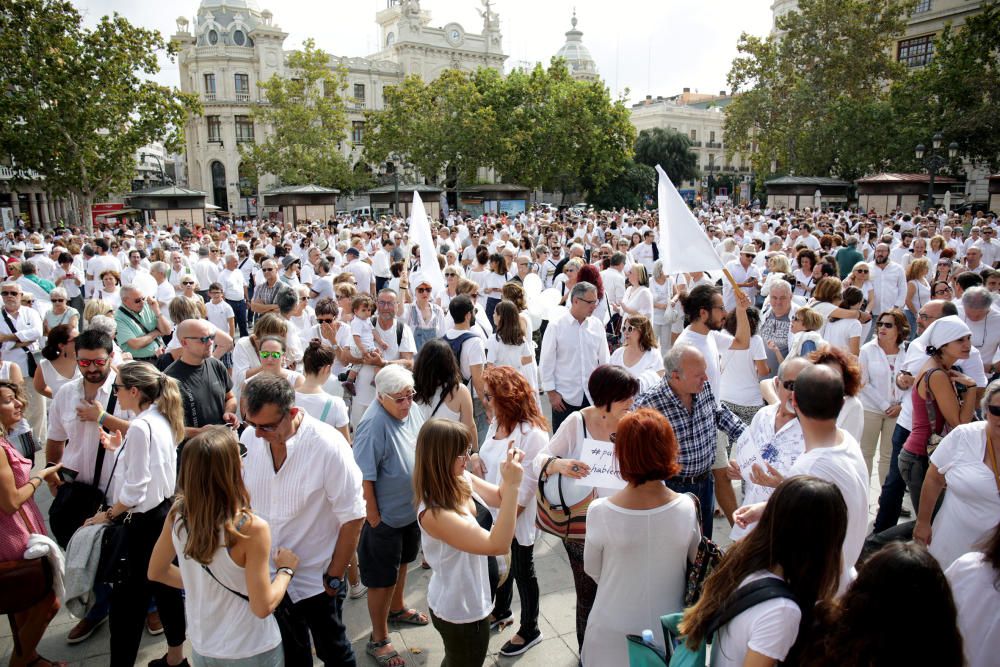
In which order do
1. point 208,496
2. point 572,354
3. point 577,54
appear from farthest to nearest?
point 577,54 < point 572,354 < point 208,496

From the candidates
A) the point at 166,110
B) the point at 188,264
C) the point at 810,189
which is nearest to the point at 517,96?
the point at 810,189

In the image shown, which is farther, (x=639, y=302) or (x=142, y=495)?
(x=639, y=302)

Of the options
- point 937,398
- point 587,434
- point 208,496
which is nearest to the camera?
point 208,496

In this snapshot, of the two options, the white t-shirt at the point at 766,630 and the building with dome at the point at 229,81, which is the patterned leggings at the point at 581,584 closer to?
the white t-shirt at the point at 766,630

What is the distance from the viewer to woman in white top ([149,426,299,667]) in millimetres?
2447

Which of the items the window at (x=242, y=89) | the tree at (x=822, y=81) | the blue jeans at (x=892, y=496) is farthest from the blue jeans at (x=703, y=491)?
the window at (x=242, y=89)

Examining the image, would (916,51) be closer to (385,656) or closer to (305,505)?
(385,656)

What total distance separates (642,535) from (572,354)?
122 inches

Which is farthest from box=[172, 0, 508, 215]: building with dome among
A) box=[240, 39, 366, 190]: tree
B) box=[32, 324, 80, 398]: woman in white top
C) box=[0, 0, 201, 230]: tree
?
box=[32, 324, 80, 398]: woman in white top

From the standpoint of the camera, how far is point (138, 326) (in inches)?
257

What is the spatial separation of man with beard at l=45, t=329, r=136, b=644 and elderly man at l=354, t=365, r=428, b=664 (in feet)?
4.73

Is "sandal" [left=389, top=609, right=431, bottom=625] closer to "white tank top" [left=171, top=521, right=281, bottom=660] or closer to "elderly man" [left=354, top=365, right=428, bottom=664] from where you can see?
"elderly man" [left=354, top=365, right=428, bottom=664]

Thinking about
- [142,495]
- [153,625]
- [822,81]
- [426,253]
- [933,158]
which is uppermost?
[822,81]

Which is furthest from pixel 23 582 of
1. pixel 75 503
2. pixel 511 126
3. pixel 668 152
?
pixel 668 152
